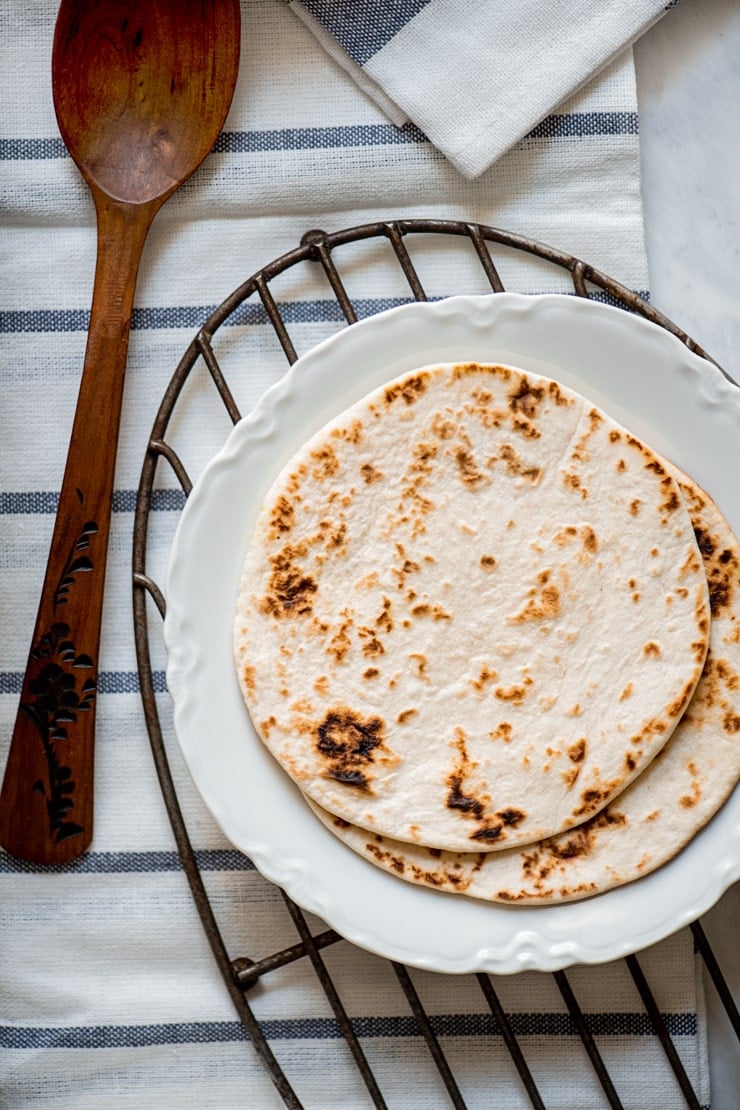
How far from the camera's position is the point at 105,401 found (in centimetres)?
108

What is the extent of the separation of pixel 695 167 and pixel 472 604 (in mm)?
611

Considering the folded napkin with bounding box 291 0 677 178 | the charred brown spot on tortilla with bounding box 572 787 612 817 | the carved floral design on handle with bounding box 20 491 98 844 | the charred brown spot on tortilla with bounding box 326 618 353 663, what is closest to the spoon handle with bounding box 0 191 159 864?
the carved floral design on handle with bounding box 20 491 98 844

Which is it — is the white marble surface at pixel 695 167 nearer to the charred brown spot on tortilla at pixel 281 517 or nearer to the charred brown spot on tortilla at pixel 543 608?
the charred brown spot on tortilla at pixel 543 608

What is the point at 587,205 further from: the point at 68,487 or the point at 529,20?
the point at 68,487

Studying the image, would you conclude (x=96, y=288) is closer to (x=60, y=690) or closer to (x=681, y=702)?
(x=60, y=690)

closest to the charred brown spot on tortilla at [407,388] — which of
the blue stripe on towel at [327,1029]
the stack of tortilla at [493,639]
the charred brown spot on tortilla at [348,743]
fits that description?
the stack of tortilla at [493,639]

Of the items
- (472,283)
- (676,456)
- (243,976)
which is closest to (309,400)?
(472,283)

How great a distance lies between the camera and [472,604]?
983mm

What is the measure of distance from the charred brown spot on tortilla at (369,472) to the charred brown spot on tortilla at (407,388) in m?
0.07

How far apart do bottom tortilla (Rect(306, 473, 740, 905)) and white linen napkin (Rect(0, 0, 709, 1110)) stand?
0.20m

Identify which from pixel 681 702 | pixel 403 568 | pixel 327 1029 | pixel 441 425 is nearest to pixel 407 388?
pixel 441 425

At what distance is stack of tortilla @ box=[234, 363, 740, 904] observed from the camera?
97 centimetres

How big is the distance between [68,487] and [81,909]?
472 mm

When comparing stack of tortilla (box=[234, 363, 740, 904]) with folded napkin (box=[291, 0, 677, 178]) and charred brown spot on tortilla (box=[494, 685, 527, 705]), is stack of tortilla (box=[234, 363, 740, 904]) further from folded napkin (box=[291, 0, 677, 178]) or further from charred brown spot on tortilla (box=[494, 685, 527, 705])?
folded napkin (box=[291, 0, 677, 178])
